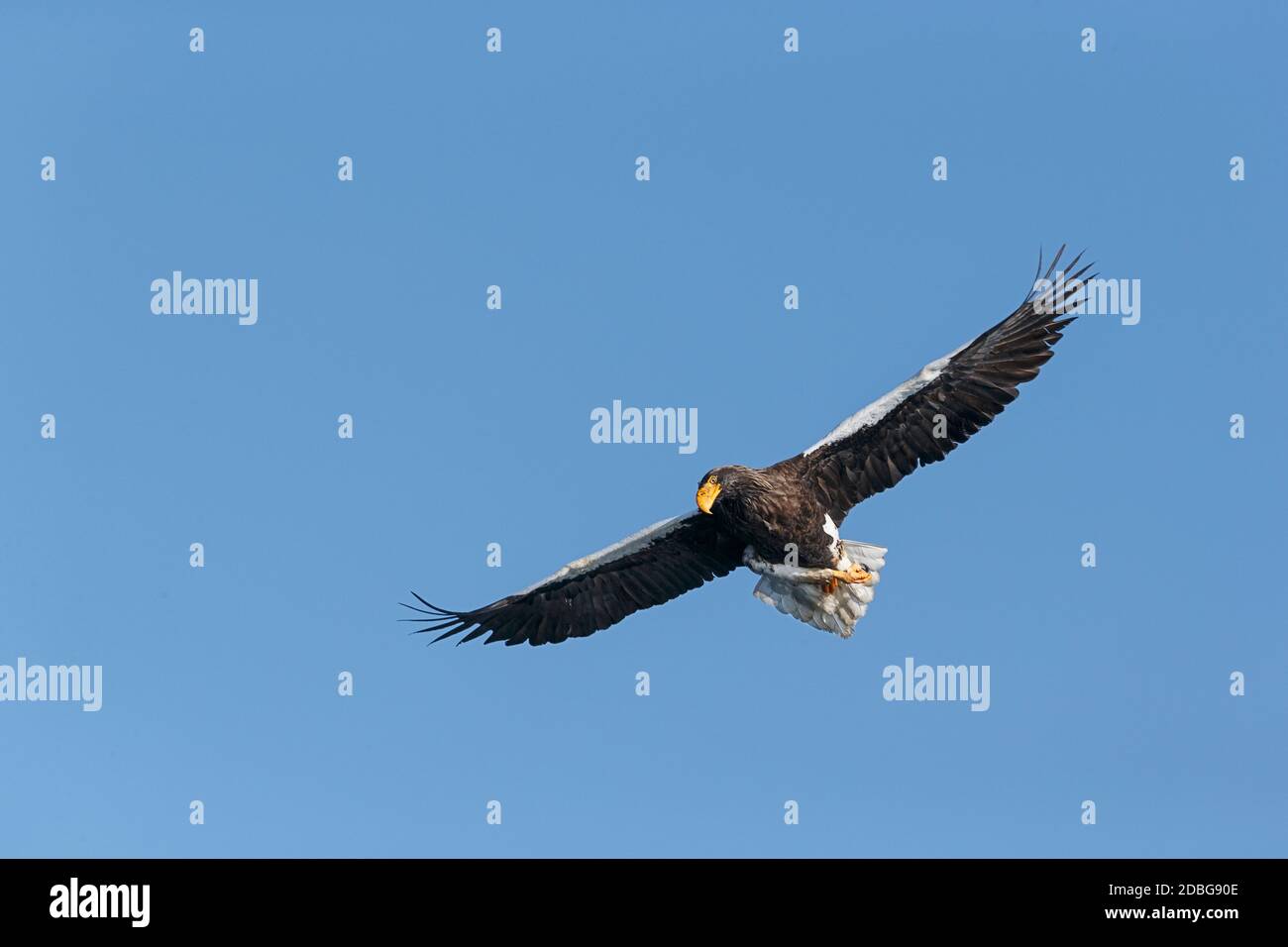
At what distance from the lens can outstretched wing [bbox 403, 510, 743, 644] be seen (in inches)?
772

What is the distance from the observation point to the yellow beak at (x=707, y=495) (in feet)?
60.0

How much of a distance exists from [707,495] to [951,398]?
100 inches

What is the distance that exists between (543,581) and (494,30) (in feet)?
20.0

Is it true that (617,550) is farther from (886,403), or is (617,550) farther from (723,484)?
(886,403)

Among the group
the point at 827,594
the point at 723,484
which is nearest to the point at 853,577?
the point at 827,594

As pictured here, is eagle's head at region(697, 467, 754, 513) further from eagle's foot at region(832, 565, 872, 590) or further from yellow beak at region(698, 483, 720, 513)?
eagle's foot at region(832, 565, 872, 590)

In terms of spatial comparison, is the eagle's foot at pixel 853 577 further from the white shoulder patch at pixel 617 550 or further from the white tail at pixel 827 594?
the white shoulder patch at pixel 617 550

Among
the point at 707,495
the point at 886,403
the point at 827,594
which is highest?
the point at 886,403

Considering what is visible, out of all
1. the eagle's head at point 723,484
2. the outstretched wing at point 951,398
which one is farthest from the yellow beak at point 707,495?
the outstretched wing at point 951,398

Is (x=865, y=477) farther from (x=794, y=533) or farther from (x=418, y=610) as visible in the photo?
(x=418, y=610)

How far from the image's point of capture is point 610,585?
20.0 meters

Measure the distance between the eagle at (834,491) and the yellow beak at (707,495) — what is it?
0.5 inches

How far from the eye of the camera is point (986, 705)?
65.1ft
